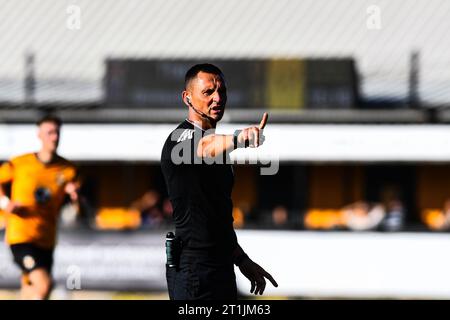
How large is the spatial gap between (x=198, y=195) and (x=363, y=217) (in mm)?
14124

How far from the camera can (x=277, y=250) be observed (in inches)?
615

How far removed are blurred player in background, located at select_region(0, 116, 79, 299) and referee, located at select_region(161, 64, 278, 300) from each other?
316 cm

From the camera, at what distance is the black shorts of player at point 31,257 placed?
7375 millimetres

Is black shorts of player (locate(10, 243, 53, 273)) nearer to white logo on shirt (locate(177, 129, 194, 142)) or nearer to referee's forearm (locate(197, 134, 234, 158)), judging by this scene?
white logo on shirt (locate(177, 129, 194, 142))

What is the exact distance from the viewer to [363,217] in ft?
59.1

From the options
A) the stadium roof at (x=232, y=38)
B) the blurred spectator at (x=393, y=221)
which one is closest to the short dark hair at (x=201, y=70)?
the blurred spectator at (x=393, y=221)

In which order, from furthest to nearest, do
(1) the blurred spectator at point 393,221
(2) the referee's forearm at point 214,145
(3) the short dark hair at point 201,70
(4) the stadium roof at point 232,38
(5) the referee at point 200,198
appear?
(4) the stadium roof at point 232,38 → (1) the blurred spectator at point 393,221 → (3) the short dark hair at point 201,70 → (5) the referee at point 200,198 → (2) the referee's forearm at point 214,145

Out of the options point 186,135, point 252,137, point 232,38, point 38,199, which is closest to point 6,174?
point 38,199

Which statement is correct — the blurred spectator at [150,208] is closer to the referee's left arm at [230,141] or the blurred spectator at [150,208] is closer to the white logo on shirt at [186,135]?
the white logo on shirt at [186,135]

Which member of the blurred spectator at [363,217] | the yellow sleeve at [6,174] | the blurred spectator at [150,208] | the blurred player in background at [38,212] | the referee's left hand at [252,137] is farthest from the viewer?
the blurred spectator at [363,217]

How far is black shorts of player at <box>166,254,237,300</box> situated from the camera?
425 centimetres

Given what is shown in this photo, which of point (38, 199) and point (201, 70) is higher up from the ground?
point (201, 70)

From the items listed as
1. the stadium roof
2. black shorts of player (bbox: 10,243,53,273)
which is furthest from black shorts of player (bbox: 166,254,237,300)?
the stadium roof

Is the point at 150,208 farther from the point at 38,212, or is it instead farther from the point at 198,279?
the point at 198,279
